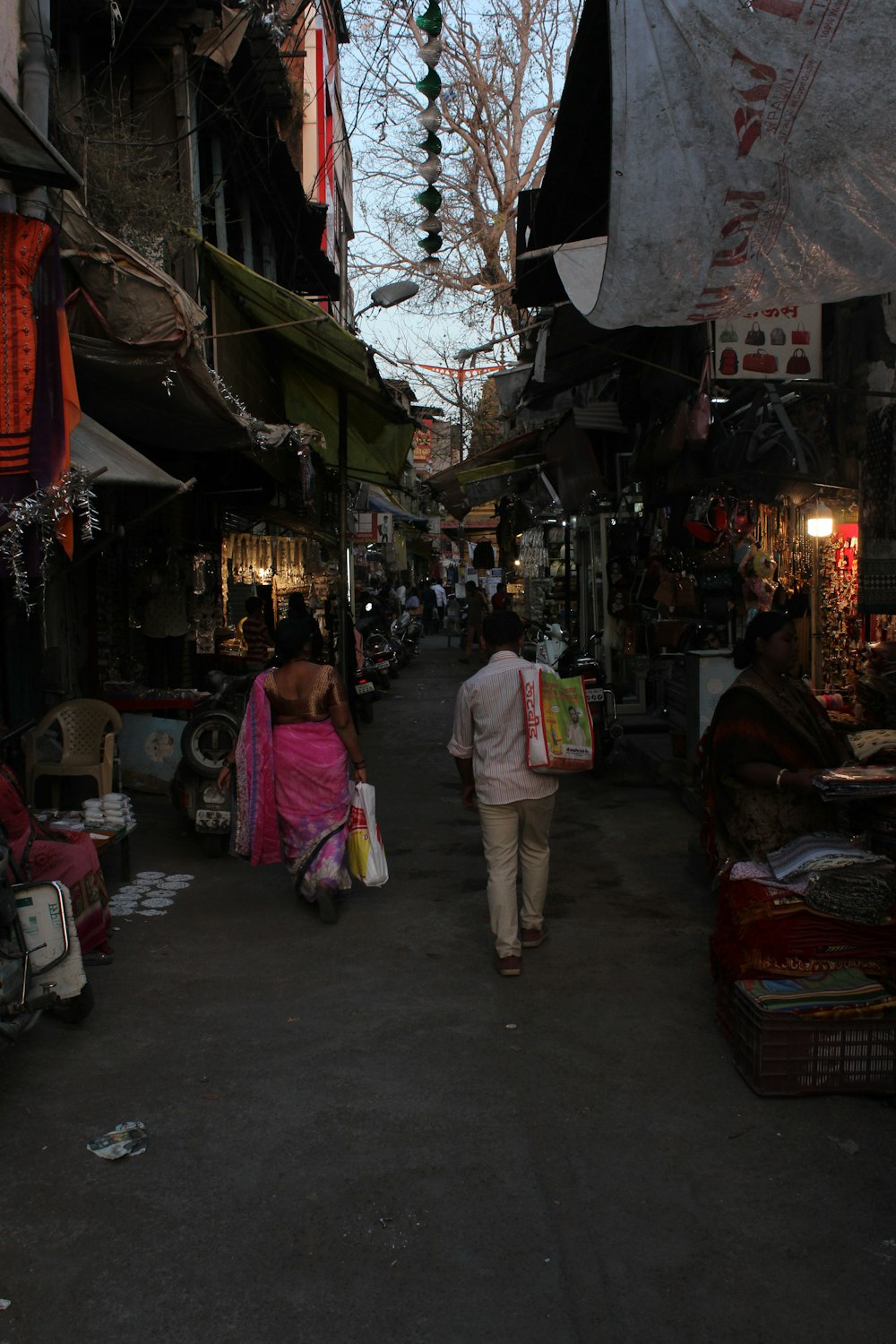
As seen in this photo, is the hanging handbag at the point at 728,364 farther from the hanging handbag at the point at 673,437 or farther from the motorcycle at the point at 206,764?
the motorcycle at the point at 206,764

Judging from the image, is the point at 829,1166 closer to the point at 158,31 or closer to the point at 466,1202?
the point at 466,1202

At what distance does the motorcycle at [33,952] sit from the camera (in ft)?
12.8

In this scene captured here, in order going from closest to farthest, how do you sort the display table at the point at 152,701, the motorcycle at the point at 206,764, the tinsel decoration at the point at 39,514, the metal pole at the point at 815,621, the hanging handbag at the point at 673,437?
the tinsel decoration at the point at 39,514, the motorcycle at the point at 206,764, the hanging handbag at the point at 673,437, the display table at the point at 152,701, the metal pole at the point at 815,621

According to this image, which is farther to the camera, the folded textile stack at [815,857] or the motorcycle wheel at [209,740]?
the motorcycle wheel at [209,740]

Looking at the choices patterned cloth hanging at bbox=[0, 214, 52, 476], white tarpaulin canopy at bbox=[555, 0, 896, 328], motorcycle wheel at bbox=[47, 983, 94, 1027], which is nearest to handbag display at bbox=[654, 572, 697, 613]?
white tarpaulin canopy at bbox=[555, 0, 896, 328]

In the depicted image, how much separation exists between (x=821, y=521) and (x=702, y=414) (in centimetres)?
179

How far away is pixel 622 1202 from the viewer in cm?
326

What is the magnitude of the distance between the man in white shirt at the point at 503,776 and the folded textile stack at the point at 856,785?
1.40m

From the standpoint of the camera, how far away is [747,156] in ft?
13.9

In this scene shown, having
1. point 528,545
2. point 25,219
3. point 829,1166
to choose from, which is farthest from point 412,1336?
point 528,545

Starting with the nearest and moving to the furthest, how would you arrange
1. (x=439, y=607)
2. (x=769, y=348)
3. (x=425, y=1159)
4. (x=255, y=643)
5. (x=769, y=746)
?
(x=425, y=1159), (x=769, y=746), (x=769, y=348), (x=255, y=643), (x=439, y=607)

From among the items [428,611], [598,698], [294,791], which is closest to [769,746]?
[294,791]

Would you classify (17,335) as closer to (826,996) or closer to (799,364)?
(826,996)

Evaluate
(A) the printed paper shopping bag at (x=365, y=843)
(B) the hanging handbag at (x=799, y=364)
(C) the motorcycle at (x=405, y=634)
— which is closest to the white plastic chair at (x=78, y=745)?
(A) the printed paper shopping bag at (x=365, y=843)
